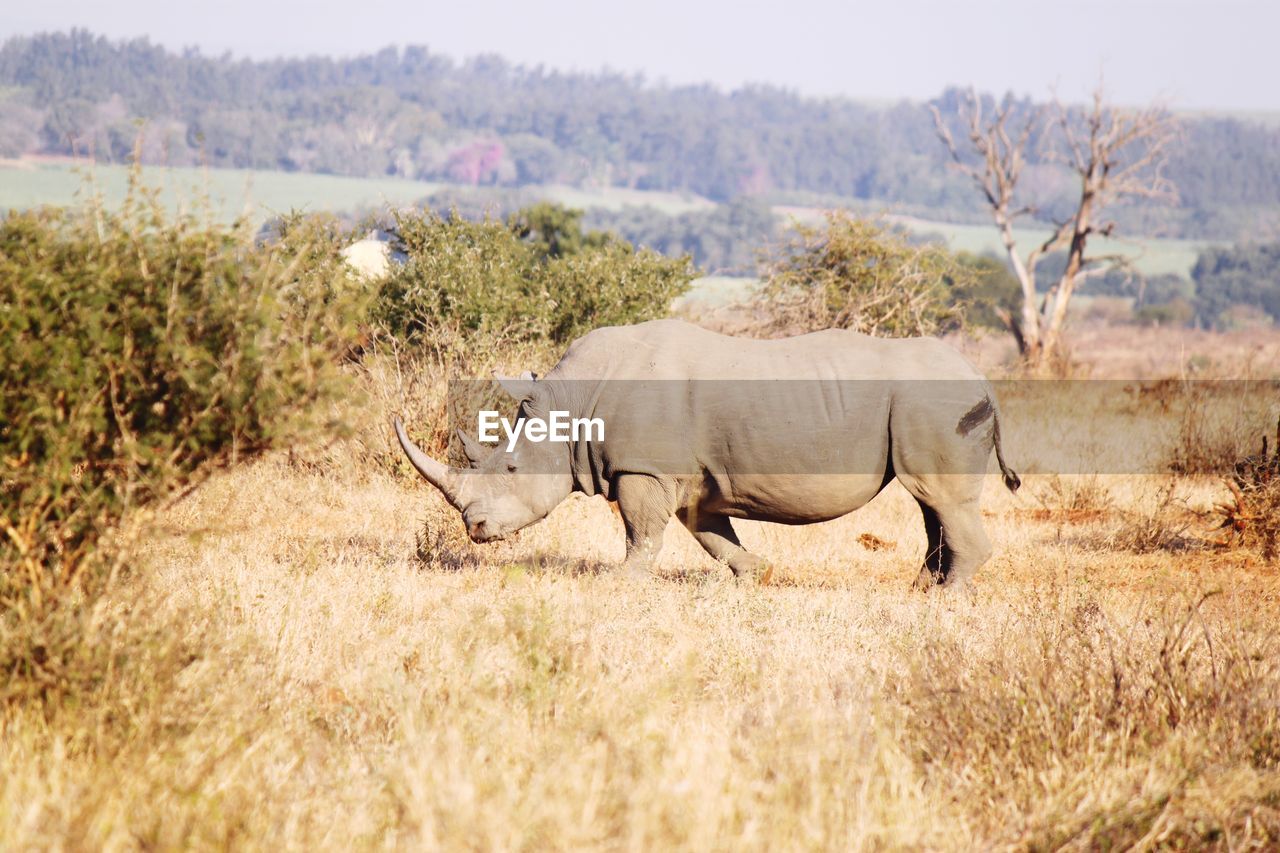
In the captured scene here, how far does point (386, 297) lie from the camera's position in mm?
14195

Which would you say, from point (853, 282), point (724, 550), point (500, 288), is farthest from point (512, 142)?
point (724, 550)

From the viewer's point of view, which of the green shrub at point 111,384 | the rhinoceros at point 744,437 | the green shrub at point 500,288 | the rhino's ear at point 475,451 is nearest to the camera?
the green shrub at point 111,384

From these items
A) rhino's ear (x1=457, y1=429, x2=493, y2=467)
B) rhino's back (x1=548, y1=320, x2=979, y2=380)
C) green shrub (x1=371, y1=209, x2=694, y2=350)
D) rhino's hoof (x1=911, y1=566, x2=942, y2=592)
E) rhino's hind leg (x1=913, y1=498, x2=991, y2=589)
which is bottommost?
rhino's hoof (x1=911, y1=566, x2=942, y2=592)

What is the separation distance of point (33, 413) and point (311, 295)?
1470 mm

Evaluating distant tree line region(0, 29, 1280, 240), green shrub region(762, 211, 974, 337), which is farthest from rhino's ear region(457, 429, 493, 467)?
distant tree line region(0, 29, 1280, 240)

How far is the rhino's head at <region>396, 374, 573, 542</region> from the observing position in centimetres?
852

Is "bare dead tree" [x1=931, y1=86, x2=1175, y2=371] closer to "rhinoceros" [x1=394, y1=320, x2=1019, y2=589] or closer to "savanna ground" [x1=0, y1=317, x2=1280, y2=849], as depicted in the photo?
"rhinoceros" [x1=394, y1=320, x2=1019, y2=589]

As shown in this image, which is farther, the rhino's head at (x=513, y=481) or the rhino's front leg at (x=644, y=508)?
the rhino's head at (x=513, y=481)

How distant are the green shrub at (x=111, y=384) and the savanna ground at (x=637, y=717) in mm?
308

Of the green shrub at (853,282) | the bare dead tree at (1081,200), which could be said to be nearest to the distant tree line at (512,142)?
the bare dead tree at (1081,200)

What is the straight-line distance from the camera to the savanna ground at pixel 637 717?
432 cm

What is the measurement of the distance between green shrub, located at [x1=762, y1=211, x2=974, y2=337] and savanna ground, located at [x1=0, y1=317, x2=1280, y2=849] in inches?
387

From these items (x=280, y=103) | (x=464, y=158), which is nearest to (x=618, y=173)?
(x=464, y=158)

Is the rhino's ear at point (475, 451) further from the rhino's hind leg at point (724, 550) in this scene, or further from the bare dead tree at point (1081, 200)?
the bare dead tree at point (1081, 200)
